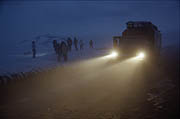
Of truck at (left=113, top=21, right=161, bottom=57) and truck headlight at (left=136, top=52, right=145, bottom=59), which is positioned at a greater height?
truck at (left=113, top=21, right=161, bottom=57)

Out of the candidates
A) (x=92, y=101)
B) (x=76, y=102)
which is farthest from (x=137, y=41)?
(x=76, y=102)

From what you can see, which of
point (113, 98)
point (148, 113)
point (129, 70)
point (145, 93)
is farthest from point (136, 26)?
point (148, 113)

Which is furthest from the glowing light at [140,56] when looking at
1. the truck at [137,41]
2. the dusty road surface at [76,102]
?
the dusty road surface at [76,102]

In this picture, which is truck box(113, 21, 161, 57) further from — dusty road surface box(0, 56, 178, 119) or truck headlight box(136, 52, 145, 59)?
dusty road surface box(0, 56, 178, 119)

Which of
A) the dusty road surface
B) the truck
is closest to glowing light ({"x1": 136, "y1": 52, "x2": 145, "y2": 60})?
the truck

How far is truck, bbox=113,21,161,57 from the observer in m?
14.1

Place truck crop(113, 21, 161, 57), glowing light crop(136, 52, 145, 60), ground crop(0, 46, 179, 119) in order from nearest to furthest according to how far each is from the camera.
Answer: ground crop(0, 46, 179, 119)
glowing light crop(136, 52, 145, 60)
truck crop(113, 21, 161, 57)

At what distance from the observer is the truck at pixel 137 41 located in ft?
46.1

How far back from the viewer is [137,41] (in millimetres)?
14242

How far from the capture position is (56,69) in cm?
1508

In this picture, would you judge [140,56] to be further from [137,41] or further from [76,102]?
[76,102]

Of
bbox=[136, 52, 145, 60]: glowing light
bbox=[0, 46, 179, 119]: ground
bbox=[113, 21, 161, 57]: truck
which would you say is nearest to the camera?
bbox=[0, 46, 179, 119]: ground

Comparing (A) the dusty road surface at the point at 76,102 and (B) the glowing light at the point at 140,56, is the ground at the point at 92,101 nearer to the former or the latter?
(A) the dusty road surface at the point at 76,102

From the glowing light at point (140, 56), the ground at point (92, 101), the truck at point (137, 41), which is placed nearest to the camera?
the ground at point (92, 101)
